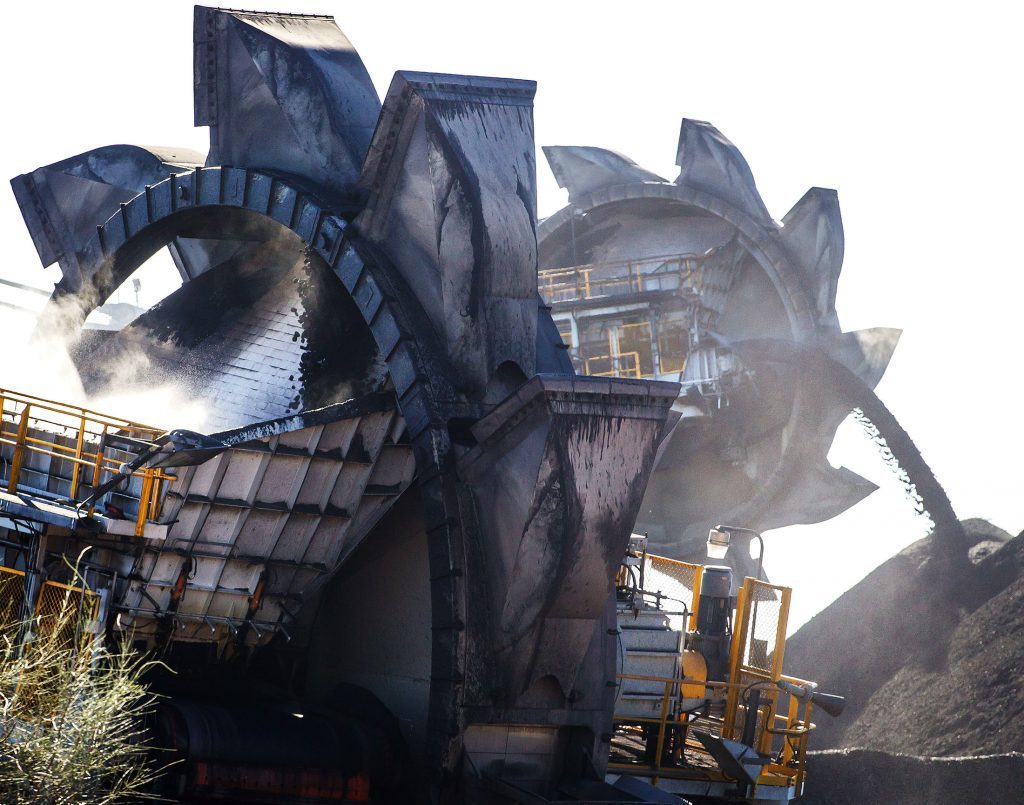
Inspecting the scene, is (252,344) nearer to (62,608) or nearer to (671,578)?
(62,608)

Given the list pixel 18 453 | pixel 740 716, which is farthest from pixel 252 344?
pixel 740 716

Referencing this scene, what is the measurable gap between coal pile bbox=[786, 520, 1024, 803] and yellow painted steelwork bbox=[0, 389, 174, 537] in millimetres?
16175

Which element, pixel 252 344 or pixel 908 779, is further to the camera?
pixel 908 779

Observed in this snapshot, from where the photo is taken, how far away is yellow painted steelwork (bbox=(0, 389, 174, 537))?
1260cm

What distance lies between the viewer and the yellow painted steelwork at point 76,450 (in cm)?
1260

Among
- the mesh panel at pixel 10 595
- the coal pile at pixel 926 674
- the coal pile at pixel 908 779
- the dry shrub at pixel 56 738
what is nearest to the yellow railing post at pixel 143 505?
the mesh panel at pixel 10 595

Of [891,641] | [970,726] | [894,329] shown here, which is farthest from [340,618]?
[894,329]

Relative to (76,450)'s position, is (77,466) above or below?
below

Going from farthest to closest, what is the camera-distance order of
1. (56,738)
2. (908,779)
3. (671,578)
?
(908,779), (671,578), (56,738)

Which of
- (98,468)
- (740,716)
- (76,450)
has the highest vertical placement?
(76,450)

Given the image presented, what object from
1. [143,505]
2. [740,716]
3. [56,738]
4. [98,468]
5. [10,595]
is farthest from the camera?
[740,716]

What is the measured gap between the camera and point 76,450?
13039 mm

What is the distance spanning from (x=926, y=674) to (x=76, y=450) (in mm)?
22560

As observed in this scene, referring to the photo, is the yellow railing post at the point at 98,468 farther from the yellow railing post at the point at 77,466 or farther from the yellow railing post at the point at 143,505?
the yellow railing post at the point at 143,505
